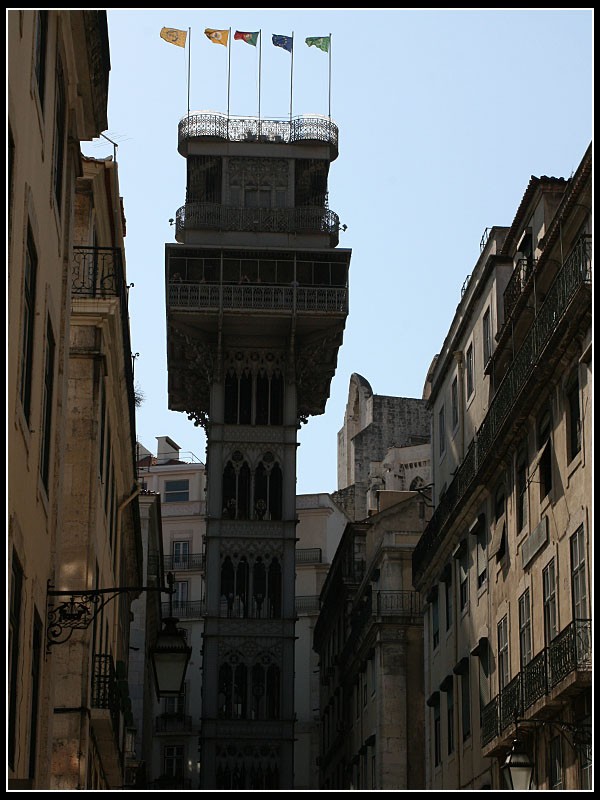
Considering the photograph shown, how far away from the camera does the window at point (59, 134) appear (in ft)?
65.9

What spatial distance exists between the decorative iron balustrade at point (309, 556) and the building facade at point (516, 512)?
41.3 m

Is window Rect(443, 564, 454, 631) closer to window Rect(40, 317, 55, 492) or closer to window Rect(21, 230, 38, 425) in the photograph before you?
window Rect(40, 317, 55, 492)

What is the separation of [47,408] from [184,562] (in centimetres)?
6972

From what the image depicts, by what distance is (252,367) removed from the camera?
64438 millimetres

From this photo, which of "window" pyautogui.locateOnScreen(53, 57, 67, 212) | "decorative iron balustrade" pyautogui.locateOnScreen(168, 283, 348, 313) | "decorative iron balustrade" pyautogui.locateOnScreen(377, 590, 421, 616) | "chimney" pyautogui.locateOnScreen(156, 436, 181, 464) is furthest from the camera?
"chimney" pyautogui.locateOnScreen(156, 436, 181, 464)

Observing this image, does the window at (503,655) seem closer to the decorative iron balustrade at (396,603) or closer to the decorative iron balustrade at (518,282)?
the decorative iron balustrade at (518,282)

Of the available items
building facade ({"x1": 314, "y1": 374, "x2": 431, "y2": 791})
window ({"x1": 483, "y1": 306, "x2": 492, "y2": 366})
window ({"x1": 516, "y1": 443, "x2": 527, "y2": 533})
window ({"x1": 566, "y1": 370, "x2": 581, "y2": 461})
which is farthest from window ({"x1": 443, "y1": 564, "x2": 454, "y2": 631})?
window ({"x1": 566, "y1": 370, "x2": 581, "y2": 461})

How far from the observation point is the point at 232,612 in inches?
2388

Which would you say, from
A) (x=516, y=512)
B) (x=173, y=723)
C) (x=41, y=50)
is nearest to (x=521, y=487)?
(x=516, y=512)

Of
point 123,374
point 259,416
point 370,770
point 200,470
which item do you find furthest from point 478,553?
point 200,470

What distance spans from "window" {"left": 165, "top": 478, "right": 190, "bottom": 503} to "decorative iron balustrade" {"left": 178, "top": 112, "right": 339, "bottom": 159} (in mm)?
32110

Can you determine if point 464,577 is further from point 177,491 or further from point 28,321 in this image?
point 177,491

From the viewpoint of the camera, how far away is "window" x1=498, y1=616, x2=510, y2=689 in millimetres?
33906

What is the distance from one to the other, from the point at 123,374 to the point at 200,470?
66.9 m
